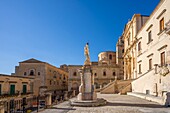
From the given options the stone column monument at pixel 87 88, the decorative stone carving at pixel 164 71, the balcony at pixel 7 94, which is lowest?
the balcony at pixel 7 94

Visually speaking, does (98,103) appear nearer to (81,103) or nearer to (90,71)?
(81,103)

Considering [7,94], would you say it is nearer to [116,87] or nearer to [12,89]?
[12,89]

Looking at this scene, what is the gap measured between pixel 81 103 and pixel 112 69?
3384 centimetres

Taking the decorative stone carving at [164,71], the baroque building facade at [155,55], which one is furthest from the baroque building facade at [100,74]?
the decorative stone carving at [164,71]

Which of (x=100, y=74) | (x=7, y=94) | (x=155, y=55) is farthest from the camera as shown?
(x=100, y=74)

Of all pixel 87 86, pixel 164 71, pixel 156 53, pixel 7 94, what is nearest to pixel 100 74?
pixel 7 94

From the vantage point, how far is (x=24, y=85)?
98.8 ft

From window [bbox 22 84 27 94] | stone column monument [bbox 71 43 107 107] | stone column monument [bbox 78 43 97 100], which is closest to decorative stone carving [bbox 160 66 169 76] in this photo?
stone column monument [bbox 71 43 107 107]

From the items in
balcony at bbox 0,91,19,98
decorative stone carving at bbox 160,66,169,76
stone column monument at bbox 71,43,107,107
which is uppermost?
decorative stone carving at bbox 160,66,169,76

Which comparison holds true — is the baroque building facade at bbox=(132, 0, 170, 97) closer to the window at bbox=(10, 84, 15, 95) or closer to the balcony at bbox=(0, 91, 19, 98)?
the balcony at bbox=(0, 91, 19, 98)

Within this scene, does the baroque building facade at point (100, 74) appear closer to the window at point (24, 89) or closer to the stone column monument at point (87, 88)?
the window at point (24, 89)

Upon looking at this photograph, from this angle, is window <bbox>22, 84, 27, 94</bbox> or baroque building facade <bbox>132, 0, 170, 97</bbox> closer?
baroque building facade <bbox>132, 0, 170, 97</bbox>

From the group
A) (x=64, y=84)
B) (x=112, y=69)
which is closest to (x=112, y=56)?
(x=112, y=69)

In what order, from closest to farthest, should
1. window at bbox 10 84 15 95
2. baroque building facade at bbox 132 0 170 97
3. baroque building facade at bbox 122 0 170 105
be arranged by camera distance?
baroque building facade at bbox 122 0 170 105 → baroque building facade at bbox 132 0 170 97 → window at bbox 10 84 15 95
